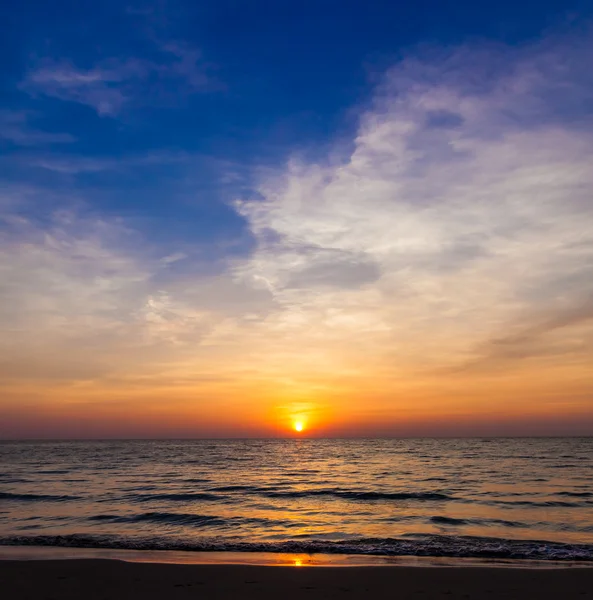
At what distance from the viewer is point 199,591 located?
10.2m

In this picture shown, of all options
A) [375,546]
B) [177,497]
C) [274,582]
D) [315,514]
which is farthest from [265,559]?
[177,497]

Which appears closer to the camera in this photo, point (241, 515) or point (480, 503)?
point (241, 515)

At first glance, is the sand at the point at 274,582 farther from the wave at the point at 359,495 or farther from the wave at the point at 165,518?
the wave at the point at 359,495

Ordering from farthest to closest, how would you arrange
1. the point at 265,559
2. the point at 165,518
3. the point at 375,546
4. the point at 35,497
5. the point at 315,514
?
A: the point at 35,497 < the point at 315,514 < the point at 165,518 < the point at 375,546 < the point at 265,559

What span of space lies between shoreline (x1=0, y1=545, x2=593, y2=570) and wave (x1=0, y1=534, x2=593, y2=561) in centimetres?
45

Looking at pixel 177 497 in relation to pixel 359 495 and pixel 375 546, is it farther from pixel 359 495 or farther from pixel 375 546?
pixel 375 546

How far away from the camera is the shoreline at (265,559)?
42.1ft

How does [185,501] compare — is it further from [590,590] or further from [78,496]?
[590,590]

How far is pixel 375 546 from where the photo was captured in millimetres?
15641

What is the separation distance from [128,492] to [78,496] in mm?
2903

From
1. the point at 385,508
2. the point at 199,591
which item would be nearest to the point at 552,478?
the point at 385,508

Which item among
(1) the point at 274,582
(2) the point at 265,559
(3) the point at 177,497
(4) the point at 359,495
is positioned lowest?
(4) the point at 359,495

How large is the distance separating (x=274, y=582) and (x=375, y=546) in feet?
19.3

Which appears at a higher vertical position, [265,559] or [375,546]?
[265,559]
